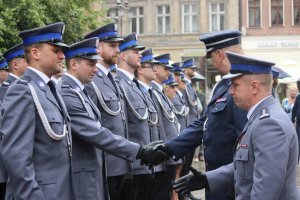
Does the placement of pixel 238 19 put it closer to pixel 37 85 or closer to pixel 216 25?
pixel 216 25

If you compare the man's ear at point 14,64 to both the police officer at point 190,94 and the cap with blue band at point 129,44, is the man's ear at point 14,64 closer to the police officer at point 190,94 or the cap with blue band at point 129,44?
the cap with blue band at point 129,44

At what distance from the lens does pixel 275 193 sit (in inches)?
154

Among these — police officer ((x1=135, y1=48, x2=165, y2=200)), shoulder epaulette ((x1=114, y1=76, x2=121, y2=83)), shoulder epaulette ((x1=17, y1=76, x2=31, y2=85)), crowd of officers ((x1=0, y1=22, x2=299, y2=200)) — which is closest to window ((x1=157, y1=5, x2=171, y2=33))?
police officer ((x1=135, y1=48, x2=165, y2=200))

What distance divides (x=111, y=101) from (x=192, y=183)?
6.75 ft

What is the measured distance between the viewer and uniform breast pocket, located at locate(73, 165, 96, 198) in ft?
18.4

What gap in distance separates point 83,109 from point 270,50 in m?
35.2

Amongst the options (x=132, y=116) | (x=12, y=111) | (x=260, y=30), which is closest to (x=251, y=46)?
(x=260, y=30)

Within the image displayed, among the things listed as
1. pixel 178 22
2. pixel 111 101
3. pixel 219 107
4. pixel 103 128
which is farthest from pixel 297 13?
pixel 103 128

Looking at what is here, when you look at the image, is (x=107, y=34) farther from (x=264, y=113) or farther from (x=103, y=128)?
(x=264, y=113)

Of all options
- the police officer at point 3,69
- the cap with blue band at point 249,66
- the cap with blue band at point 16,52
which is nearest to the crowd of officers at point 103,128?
the cap with blue band at point 249,66

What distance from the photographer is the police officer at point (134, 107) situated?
7320 mm

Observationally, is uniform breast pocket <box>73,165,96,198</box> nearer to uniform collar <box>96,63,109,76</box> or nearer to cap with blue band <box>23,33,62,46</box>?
cap with blue band <box>23,33,62,46</box>

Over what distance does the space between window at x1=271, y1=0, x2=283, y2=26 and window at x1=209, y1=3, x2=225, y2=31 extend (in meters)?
3.22

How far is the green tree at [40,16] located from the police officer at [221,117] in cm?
1129
